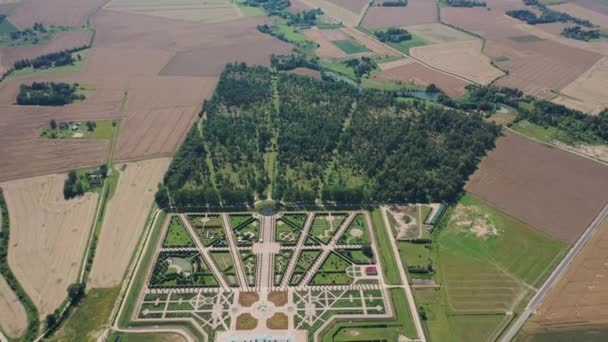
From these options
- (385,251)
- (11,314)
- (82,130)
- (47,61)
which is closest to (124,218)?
(11,314)

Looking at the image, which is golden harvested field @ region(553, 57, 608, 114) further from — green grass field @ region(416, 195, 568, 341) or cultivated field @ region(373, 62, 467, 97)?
green grass field @ region(416, 195, 568, 341)

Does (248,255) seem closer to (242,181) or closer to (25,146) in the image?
(242,181)

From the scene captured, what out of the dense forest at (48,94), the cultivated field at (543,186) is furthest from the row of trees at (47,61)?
the cultivated field at (543,186)

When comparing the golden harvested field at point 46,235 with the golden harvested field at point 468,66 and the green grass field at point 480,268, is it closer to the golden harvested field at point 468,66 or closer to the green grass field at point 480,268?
the green grass field at point 480,268

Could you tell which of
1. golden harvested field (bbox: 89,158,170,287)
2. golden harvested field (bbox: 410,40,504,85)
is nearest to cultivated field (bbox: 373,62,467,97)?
golden harvested field (bbox: 410,40,504,85)

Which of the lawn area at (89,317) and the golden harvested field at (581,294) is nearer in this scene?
the lawn area at (89,317)

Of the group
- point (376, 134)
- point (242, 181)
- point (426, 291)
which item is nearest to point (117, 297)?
point (242, 181)
